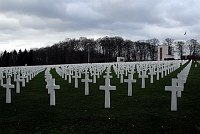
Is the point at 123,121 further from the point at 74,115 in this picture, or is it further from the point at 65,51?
the point at 65,51

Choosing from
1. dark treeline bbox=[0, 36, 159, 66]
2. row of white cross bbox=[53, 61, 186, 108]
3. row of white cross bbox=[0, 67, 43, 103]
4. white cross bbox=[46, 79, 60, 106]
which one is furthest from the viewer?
dark treeline bbox=[0, 36, 159, 66]

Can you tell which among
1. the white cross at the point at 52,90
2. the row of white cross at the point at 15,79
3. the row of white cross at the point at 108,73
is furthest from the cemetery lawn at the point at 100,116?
the row of white cross at the point at 108,73

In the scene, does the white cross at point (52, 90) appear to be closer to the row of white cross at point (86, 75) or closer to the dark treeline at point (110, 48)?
the row of white cross at point (86, 75)

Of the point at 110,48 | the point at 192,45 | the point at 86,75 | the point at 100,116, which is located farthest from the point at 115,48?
the point at 100,116

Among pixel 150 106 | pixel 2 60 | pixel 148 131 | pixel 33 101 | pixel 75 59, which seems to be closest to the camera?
pixel 148 131

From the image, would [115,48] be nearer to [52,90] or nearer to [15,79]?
[15,79]

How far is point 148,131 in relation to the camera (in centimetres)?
624

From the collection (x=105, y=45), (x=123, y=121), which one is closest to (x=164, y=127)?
(x=123, y=121)

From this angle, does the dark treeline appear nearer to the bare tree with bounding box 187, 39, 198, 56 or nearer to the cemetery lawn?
the bare tree with bounding box 187, 39, 198, 56

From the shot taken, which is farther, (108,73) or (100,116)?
(108,73)

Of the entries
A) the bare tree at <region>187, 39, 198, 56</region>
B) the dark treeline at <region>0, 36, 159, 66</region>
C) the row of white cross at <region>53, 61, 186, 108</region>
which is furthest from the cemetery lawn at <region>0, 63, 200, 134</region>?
the bare tree at <region>187, 39, 198, 56</region>

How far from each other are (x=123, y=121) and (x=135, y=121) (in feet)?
0.80

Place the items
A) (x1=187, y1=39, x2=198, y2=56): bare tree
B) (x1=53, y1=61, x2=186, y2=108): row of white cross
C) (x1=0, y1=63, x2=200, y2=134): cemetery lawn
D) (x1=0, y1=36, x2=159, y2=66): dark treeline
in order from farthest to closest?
(x1=187, y1=39, x2=198, y2=56): bare tree < (x1=0, y1=36, x2=159, y2=66): dark treeline < (x1=53, y1=61, x2=186, y2=108): row of white cross < (x1=0, y1=63, x2=200, y2=134): cemetery lawn

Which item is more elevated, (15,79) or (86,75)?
(86,75)
